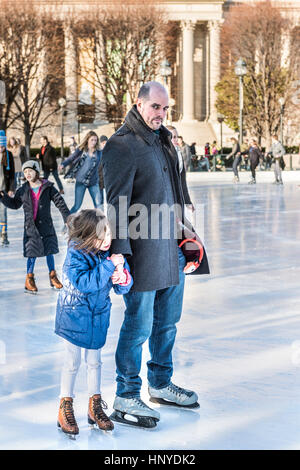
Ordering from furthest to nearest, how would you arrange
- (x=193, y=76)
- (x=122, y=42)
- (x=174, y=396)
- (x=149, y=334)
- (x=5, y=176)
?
(x=193, y=76) < (x=122, y=42) < (x=5, y=176) < (x=174, y=396) < (x=149, y=334)

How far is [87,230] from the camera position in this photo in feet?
12.3

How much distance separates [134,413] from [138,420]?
42mm

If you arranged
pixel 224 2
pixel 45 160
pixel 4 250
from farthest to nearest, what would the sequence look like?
pixel 224 2
pixel 45 160
pixel 4 250

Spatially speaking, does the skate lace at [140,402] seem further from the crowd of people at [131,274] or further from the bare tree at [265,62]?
the bare tree at [265,62]

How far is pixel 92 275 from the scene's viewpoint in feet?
12.1

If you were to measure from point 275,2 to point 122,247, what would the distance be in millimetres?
46438

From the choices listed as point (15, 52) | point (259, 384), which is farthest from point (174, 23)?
point (259, 384)

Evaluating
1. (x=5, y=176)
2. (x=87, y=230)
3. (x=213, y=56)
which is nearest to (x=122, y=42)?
(x=213, y=56)

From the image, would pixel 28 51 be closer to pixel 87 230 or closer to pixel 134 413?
pixel 87 230

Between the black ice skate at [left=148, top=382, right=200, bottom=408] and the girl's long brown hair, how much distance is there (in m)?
0.94

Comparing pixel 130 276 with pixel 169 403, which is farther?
pixel 169 403

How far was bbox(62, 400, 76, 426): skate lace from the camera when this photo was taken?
3.74 meters

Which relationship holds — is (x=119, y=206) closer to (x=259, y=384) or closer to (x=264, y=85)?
(x=259, y=384)

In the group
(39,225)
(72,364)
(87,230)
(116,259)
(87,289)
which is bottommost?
(72,364)
